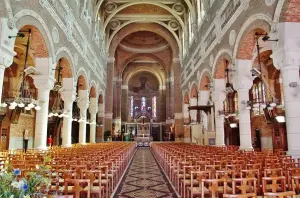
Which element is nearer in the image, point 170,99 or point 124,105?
point 170,99

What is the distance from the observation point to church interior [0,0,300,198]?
4730 mm

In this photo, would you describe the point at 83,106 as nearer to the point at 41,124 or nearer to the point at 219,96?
the point at 41,124

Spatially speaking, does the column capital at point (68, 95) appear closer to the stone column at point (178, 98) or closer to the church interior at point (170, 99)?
the church interior at point (170, 99)

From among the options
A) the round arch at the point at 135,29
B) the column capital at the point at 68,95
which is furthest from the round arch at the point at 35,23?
the round arch at the point at 135,29

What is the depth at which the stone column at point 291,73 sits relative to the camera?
753 cm

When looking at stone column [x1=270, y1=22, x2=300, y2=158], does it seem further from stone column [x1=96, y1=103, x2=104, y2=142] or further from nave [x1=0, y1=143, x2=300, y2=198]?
stone column [x1=96, y1=103, x2=104, y2=142]

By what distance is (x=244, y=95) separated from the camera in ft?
37.4

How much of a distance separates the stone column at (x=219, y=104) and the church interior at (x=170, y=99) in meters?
0.07

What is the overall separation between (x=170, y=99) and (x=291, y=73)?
2921 centimetres

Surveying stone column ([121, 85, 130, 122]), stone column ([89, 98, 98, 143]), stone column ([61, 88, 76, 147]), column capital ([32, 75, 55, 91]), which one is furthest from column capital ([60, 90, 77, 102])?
stone column ([121, 85, 130, 122])

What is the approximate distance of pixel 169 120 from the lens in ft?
123

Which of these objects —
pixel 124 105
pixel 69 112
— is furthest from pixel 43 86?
pixel 124 105

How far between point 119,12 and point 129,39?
8.78m

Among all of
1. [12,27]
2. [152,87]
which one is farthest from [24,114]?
[152,87]
